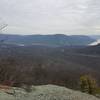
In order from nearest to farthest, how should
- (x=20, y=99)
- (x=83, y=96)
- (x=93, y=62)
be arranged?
(x=20, y=99)
(x=83, y=96)
(x=93, y=62)

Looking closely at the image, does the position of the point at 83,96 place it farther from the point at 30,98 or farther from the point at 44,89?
the point at 30,98

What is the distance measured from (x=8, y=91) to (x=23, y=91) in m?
0.82

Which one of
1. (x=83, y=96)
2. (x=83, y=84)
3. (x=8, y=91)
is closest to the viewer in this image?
(x=8, y=91)

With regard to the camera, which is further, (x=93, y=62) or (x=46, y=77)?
(x=93, y=62)

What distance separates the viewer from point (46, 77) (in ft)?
291

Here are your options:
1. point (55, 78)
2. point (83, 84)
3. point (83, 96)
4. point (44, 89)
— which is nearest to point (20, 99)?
point (44, 89)

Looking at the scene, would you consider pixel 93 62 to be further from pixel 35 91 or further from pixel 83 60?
pixel 35 91

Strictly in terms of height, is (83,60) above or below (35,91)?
below

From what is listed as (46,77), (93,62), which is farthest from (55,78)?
(93,62)

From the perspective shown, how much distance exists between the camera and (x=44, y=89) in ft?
58.5

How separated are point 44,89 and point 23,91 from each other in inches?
48.5

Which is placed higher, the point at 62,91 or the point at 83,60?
the point at 62,91

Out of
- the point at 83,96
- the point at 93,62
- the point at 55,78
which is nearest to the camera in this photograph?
the point at 83,96

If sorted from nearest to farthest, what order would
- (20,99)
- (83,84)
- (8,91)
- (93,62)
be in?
(20,99)
(8,91)
(83,84)
(93,62)
